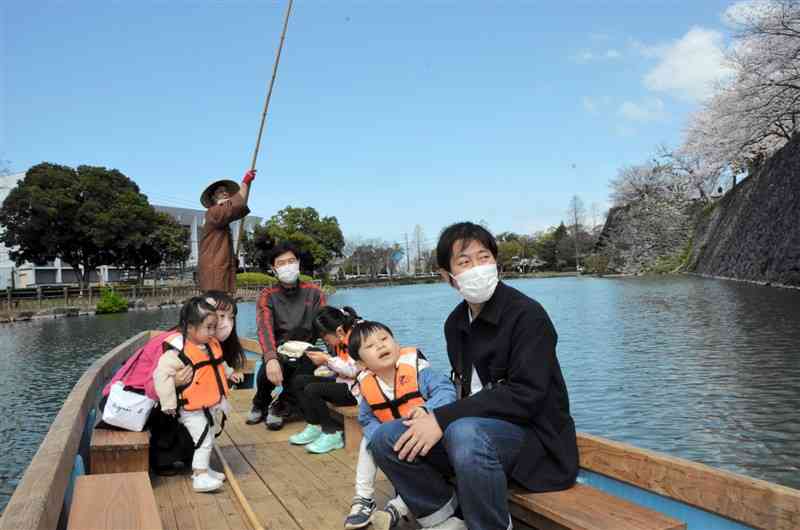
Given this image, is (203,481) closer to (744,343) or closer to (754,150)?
(744,343)

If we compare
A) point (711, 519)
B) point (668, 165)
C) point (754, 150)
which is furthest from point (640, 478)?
point (668, 165)

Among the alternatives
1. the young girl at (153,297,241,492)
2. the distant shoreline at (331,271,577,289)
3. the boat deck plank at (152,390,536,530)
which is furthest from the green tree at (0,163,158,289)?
the young girl at (153,297,241,492)

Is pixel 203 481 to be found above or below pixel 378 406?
below

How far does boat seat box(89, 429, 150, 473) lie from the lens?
10.3 feet

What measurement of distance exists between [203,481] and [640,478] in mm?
2185

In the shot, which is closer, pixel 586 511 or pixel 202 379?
pixel 586 511

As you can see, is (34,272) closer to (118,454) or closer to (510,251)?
(510,251)

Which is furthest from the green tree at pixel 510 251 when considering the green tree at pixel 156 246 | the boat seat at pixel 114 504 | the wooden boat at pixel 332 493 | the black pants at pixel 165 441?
the boat seat at pixel 114 504

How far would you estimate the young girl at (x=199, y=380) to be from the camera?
334cm

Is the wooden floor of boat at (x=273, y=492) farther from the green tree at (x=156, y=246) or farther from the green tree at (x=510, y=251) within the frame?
the green tree at (x=510, y=251)

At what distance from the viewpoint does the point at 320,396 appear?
4.28 meters

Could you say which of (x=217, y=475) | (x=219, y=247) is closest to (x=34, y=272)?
(x=219, y=247)

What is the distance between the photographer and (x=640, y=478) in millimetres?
2418

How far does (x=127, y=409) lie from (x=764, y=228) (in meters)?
25.0
